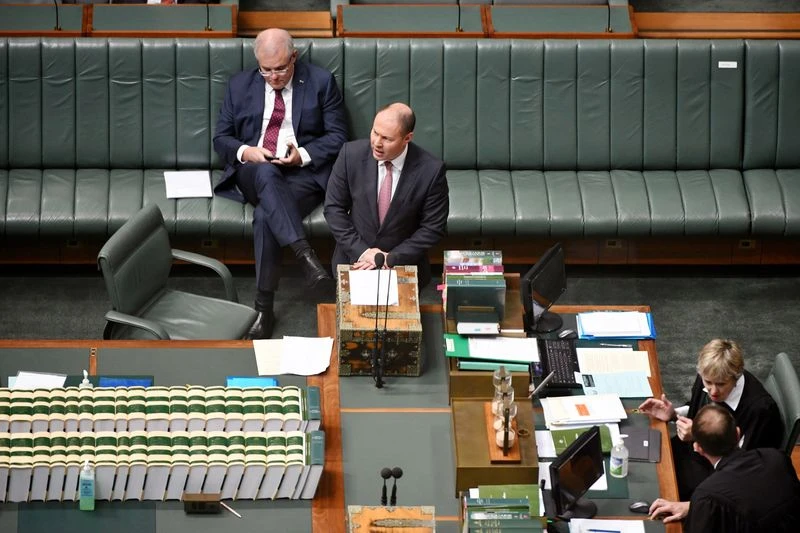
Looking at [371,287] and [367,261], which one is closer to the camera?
[371,287]

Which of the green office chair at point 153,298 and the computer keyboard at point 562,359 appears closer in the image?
the computer keyboard at point 562,359

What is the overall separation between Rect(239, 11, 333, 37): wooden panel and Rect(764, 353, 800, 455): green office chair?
4.18 m

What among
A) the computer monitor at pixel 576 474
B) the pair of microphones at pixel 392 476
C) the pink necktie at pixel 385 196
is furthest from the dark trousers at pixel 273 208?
the computer monitor at pixel 576 474

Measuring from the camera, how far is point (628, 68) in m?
8.16

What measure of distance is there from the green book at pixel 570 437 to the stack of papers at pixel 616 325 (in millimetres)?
680

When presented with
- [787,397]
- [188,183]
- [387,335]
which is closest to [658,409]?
[787,397]

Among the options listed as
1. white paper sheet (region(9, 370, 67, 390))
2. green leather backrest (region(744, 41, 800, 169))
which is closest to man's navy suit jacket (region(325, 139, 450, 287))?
white paper sheet (region(9, 370, 67, 390))

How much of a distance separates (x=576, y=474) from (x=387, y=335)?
107 cm

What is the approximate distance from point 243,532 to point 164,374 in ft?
3.39

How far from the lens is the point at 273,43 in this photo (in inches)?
291

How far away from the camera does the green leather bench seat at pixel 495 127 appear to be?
779cm

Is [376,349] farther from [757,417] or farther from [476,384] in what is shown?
[757,417]

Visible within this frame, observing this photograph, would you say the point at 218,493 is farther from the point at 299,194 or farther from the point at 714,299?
the point at 714,299

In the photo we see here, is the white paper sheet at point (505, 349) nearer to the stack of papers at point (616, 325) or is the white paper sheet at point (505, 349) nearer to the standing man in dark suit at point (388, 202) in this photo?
the stack of papers at point (616, 325)
